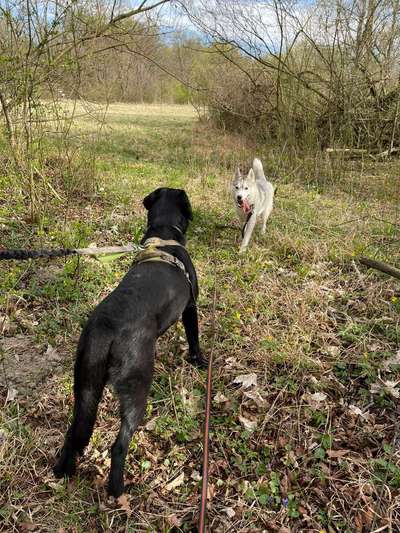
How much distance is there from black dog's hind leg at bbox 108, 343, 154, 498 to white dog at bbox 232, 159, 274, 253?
3201mm

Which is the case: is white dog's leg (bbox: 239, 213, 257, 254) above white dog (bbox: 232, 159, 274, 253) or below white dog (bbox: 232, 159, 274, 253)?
below

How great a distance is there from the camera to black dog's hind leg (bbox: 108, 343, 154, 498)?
2.19 metres

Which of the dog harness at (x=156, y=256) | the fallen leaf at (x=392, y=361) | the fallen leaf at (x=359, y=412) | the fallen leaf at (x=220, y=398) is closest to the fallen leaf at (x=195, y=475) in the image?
the fallen leaf at (x=220, y=398)

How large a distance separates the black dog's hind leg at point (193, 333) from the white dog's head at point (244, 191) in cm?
259

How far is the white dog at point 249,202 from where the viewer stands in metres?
5.41

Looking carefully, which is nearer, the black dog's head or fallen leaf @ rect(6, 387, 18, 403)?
fallen leaf @ rect(6, 387, 18, 403)

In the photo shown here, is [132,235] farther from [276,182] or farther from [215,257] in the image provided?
[276,182]

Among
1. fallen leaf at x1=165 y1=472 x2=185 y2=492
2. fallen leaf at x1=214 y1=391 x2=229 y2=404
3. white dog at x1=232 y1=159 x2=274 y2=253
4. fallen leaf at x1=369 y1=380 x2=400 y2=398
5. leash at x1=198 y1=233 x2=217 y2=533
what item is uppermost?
white dog at x1=232 y1=159 x2=274 y2=253

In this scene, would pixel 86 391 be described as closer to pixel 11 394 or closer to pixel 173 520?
pixel 173 520

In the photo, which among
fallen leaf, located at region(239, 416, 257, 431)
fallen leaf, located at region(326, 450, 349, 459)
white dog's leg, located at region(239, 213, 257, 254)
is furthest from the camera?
white dog's leg, located at region(239, 213, 257, 254)

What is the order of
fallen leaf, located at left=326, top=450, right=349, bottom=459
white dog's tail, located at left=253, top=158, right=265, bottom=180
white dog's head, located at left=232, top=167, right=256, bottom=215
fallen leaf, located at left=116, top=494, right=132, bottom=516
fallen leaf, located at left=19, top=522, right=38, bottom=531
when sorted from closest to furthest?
fallen leaf, located at left=19, top=522, right=38, bottom=531
fallen leaf, located at left=116, top=494, right=132, bottom=516
fallen leaf, located at left=326, top=450, right=349, bottom=459
white dog's head, located at left=232, top=167, right=256, bottom=215
white dog's tail, located at left=253, top=158, right=265, bottom=180

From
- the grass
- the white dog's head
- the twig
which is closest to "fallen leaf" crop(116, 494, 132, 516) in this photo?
the grass

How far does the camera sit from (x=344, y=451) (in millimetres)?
2555

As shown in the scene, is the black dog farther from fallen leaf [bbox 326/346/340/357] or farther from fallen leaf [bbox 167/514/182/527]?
fallen leaf [bbox 326/346/340/357]
